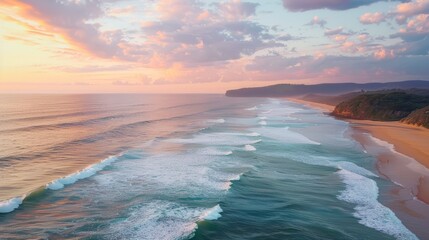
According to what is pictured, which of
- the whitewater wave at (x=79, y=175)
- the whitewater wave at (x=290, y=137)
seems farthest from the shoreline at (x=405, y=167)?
the whitewater wave at (x=79, y=175)

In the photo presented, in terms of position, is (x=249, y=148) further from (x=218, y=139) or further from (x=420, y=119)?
(x=420, y=119)

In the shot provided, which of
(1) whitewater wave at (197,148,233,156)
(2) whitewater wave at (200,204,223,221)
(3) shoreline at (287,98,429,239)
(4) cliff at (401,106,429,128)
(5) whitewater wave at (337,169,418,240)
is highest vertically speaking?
(4) cliff at (401,106,429,128)

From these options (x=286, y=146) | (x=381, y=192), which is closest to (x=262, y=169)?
(x=381, y=192)

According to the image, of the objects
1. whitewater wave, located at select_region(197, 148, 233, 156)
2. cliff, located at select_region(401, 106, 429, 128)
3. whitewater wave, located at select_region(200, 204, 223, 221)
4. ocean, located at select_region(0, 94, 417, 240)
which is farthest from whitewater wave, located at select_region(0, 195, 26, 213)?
cliff, located at select_region(401, 106, 429, 128)

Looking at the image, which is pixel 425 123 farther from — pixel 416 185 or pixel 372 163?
pixel 416 185

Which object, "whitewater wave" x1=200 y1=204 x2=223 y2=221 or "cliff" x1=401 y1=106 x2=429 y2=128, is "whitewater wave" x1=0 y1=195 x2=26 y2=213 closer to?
"whitewater wave" x1=200 y1=204 x2=223 y2=221

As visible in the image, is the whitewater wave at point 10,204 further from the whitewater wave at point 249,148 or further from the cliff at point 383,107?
the cliff at point 383,107
